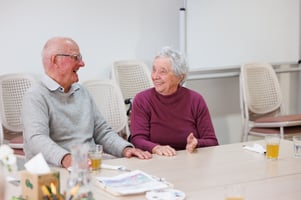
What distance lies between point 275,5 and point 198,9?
0.86m

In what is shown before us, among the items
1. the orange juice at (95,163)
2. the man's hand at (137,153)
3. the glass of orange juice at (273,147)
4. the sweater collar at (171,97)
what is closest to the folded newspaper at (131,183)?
the orange juice at (95,163)

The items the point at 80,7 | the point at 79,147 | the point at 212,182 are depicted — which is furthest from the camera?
the point at 80,7

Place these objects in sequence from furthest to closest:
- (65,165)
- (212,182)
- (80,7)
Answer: (80,7) < (65,165) < (212,182)

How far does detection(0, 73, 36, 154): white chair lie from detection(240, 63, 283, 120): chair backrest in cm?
190

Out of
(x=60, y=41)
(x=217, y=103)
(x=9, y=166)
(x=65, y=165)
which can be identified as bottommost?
(x=217, y=103)

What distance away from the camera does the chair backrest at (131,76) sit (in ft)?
14.8

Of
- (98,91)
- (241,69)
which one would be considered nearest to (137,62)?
(98,91)

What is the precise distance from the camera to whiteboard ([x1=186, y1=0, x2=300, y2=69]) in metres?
4.73

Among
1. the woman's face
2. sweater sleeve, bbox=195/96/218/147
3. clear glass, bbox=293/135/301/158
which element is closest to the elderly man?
the woman's face

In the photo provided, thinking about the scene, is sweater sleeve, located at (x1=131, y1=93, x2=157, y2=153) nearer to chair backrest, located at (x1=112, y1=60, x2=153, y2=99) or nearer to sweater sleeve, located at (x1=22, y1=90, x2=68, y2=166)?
sweater sleeve, located at (x1=22, y1=90, x2=68, y2=166)

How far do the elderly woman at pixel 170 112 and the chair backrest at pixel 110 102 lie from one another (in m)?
0.93

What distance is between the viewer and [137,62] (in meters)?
4.61

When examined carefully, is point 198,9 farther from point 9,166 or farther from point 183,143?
point 9,166

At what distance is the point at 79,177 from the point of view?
5.45 feet
